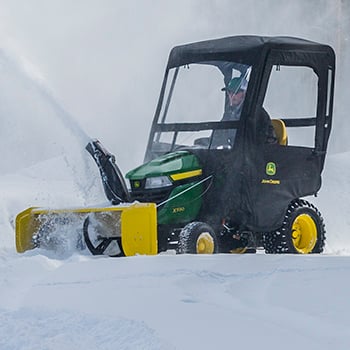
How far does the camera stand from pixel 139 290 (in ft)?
16.5

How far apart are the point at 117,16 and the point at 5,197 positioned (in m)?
9.27

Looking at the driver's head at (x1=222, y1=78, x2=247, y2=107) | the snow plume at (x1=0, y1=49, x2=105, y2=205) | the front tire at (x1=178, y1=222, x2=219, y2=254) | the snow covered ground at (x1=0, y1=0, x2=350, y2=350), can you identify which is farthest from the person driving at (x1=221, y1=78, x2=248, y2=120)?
the snow plume at (x1=0, y1=49, x2=105, y2=205)

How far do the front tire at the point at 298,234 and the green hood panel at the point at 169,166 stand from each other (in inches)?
43.1

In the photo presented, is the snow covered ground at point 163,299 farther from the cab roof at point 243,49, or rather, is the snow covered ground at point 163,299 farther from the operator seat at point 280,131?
the operator seat at point 280,131

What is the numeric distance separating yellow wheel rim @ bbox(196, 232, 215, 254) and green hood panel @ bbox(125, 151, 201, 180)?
67 centimetres

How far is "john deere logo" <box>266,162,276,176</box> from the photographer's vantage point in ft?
25.6

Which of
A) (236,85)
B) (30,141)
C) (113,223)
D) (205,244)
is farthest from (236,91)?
(30,141)

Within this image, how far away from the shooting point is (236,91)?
7.80 m

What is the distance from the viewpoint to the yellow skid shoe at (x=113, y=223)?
671 centimetres

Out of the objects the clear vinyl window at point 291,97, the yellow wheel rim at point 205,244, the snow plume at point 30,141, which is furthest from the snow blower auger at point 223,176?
the clear vinyl window at point 291,97

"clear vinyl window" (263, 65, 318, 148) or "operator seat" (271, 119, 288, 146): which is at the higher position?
"clear vinyl window" (263, 65, 318, 148)

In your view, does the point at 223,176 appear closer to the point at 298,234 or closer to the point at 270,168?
the point at 270,168

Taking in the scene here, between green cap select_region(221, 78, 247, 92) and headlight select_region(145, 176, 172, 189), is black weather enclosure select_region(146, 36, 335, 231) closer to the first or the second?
green cap select_region(221, 78, 247, 92)

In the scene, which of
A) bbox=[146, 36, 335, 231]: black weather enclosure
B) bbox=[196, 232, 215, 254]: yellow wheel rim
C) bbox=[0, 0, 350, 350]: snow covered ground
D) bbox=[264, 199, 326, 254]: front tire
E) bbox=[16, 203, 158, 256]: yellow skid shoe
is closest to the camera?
bbox=[0, 0, 350, 350]: snow covered ground
